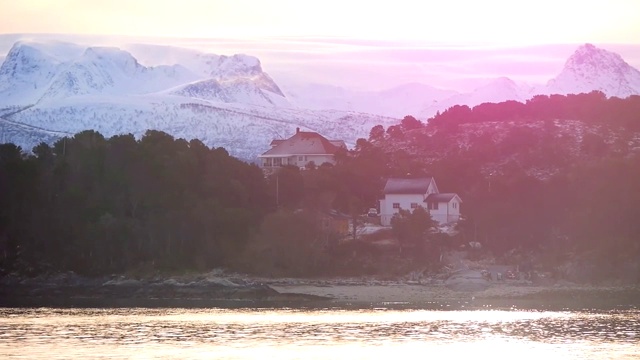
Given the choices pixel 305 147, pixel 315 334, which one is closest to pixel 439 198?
pixel 305 147

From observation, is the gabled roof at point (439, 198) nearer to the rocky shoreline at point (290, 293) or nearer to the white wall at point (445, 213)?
the white wall at point (445, 213)

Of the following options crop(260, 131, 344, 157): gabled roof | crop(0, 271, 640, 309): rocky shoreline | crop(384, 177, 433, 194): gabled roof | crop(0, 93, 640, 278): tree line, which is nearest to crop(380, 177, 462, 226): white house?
crop(384, 177, 433, 194): gabled roof

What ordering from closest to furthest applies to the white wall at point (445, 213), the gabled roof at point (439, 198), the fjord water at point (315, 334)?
the fjord water at point (315, 334) < the white wall at point (445, 213) < the gabled roof at point (439, 198)

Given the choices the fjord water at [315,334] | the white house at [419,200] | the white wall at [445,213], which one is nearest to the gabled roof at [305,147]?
the white house at [419,200]

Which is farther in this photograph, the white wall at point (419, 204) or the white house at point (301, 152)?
the white house at point (301, 152)

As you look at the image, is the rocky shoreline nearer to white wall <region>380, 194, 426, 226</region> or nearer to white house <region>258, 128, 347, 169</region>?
white wall <region>380, 194, 426, 226</region>

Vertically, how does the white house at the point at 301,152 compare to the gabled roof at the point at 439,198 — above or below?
above

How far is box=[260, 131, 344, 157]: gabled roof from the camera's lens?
14526 centimetres

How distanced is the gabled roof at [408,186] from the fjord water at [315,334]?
112 ft

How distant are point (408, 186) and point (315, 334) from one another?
50703 millimetres

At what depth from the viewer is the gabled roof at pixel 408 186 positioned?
107 m

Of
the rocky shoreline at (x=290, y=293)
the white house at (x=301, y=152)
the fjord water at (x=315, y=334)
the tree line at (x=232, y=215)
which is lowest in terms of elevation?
the fjord water at (x=315, y=334)

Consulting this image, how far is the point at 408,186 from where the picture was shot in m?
108

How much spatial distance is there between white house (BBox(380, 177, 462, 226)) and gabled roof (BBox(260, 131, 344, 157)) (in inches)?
1403
